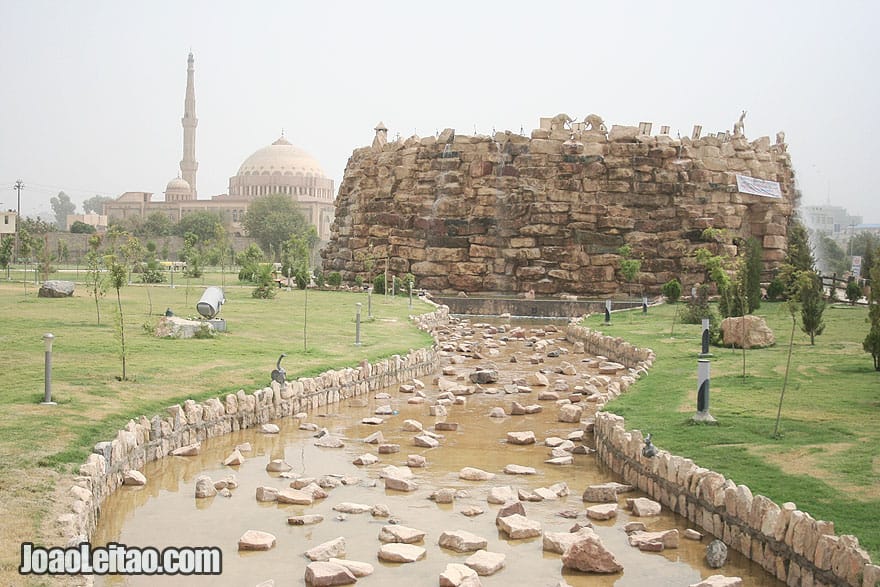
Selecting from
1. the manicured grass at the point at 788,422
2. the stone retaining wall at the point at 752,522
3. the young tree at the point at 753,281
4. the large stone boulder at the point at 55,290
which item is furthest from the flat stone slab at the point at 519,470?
the large stone boulder at the point at 55,290

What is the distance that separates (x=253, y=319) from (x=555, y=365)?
282 inches

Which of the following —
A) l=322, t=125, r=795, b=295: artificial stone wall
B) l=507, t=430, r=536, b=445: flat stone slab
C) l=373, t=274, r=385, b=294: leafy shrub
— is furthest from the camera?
l=322, t=125, r=795, b=295: artificial stone wall

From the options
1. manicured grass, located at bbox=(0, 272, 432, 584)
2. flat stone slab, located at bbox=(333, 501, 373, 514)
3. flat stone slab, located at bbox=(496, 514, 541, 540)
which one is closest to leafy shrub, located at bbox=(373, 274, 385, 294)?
manicured grass, located at bbox=(0, 272, 432, 584)

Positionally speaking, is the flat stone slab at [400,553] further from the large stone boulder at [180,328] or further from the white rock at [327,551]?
the large stone boulder at [180,328]

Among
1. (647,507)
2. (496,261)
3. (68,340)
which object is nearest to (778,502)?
(647,507)

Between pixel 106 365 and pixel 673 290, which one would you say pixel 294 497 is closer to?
pixel 106 365

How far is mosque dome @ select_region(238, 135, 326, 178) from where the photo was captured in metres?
125

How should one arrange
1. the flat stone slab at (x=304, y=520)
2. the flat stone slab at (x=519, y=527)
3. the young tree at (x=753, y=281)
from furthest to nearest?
the young tree at (x=753, y=281)
the flat stone slab at (x=304, y=520)
the flat stone slab at (x=519, y=527)

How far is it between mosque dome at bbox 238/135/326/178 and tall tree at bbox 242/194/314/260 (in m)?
31.5

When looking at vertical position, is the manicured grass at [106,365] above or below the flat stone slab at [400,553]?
above

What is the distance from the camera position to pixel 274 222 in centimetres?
8519

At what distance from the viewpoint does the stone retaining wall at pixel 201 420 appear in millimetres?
8492

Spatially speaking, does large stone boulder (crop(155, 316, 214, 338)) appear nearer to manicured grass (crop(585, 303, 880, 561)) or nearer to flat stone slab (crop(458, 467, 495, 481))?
manicured grass (crop(585, 303, 880, 561))

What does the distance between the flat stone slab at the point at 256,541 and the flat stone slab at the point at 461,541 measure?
1.44 m
